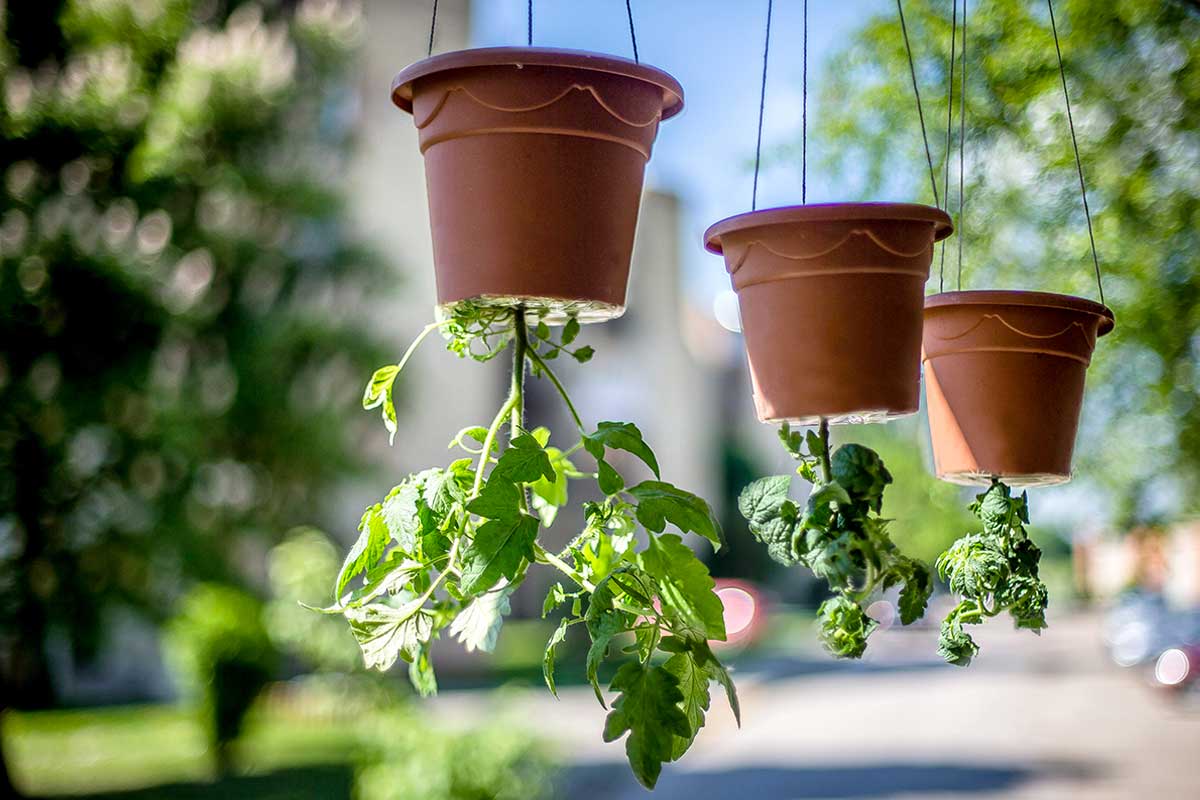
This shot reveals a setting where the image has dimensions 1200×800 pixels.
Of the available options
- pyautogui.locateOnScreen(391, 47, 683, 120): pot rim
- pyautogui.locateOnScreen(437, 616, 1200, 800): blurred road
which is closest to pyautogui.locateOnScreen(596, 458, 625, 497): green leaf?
pyautogui.locateOnScreen(391, 47, 683, 120): pot rim

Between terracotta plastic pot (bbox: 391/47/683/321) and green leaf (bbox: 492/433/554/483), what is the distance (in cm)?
13

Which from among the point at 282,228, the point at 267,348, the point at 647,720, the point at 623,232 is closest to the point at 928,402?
the point at 623,232

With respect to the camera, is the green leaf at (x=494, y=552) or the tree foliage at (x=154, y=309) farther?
the tree foliage at (x=154, y=309)

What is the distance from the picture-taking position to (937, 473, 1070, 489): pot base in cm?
116

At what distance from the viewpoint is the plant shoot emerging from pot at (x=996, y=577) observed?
1114 millimetres

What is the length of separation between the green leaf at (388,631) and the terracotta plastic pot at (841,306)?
0.36 metres

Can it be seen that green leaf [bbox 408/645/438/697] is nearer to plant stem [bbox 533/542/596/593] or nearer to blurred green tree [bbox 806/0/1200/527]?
plant stem [bbox 533/542/596/593]

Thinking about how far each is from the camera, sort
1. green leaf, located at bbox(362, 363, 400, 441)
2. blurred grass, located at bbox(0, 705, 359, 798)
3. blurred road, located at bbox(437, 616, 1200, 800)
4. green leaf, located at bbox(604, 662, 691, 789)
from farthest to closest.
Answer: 1. blurred road, located at bbox(437, 616, 1200, 800)
2. blurred grass, located at bbox(0, 705, 359, 798)
3. green leaf, located at bbox(362, 363, 400, 441)
4. green leaf, located at bbox(604, 662, 691, 789)


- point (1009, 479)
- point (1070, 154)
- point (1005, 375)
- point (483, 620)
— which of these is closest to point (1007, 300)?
point (1005, 375)

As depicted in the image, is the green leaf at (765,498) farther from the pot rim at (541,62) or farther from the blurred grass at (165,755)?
the blurred grass at (165,755)

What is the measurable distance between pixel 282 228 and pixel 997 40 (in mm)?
6897

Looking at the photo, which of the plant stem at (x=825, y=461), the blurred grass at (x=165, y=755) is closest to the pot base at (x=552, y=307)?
the plant stem at (x=825, y=461)

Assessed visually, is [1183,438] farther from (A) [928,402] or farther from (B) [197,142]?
(B) [197,142]

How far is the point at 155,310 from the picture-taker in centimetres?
670
